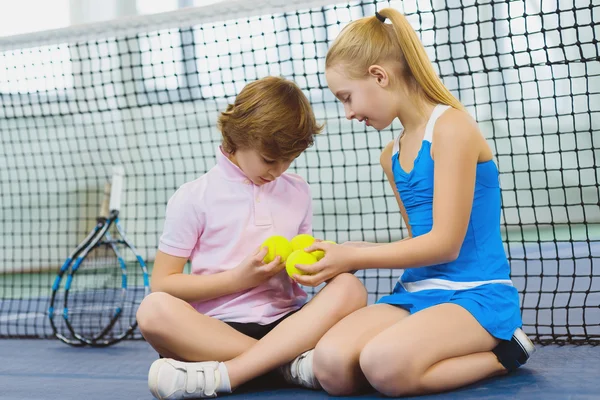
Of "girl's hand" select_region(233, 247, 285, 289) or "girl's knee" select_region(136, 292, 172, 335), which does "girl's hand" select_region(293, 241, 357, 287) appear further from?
"girl's knee" select_region(136, 292, 172, 335)

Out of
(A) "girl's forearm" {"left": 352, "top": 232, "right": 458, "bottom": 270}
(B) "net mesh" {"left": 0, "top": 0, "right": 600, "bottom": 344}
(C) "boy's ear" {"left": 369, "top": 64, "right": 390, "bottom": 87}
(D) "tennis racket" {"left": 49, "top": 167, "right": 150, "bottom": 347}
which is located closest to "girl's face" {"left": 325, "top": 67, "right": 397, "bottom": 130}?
(C) "boy's ear" {"left": 369, "top": 64, "right": 390, "bottom": 87}

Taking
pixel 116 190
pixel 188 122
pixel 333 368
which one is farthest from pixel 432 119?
pixel 188 122

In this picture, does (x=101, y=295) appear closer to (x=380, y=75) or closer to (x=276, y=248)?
(x=276, y=248)

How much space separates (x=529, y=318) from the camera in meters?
1.95

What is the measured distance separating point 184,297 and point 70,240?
11.0 ft

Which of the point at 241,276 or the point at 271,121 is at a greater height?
the point at 271,121

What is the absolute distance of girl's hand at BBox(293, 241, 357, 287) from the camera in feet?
4.04

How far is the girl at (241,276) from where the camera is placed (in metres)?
1.26

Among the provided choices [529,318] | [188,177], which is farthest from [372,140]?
[529,318]

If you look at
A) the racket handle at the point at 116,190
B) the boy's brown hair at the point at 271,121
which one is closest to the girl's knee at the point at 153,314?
the boy's brown hair at the point at 271,121

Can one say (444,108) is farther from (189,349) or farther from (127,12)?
(127,12)

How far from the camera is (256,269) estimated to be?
4.22 feet

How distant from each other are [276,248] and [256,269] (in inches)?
2.1

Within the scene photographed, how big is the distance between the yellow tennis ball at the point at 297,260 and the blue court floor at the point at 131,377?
0.69 ft
